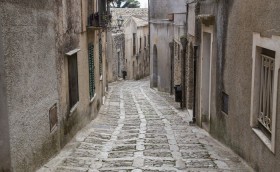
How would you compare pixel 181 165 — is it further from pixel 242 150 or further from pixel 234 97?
pixel 234 97

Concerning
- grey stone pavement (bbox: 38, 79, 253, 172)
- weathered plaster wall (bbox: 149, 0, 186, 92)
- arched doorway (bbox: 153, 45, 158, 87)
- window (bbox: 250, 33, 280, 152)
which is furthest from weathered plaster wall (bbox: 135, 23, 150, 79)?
window (bbox: 250, 33, 280, 152)

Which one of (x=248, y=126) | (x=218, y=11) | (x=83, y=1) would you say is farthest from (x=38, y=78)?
(x=83, y=1)

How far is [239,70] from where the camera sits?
7.29 m

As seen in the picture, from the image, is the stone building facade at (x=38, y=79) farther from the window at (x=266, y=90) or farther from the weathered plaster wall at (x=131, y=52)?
the weathered plaster wall at (x=131, y=52)

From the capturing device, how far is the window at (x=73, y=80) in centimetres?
913

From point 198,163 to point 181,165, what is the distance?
1.11ft

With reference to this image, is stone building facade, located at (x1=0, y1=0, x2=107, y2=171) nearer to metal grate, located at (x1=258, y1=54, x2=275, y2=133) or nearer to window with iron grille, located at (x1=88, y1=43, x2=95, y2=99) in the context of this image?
window with iron grille, located at (x1=88, y1=43, x2=95, y2=99)

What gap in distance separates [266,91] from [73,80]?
4890mm

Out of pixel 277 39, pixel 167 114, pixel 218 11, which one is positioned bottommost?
pixel 167 114

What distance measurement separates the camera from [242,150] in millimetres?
7020

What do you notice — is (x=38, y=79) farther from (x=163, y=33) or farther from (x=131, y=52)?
(x=131, y=52)

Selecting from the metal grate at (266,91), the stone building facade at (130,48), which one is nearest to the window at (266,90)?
the metal grate at (266,91)

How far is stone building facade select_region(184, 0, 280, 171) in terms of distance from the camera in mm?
5562

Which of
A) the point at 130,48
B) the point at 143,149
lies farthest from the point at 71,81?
the point at 130,48
